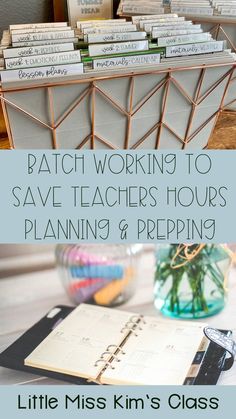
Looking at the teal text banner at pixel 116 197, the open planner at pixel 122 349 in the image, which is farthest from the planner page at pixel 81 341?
the teal text banner at pixel 116 197

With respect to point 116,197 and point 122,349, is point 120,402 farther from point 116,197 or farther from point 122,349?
point 116,197

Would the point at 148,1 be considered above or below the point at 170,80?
above

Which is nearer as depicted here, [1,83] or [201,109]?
[1,83]

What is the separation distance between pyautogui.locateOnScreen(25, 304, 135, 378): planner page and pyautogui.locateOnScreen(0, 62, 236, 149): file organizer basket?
221 mm

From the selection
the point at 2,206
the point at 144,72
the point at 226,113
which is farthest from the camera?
the point at 226,113

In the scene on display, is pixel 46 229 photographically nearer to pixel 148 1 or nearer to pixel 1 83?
pixel 1 83

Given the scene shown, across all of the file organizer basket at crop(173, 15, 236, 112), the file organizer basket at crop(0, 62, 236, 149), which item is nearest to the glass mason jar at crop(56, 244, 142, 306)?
the file organizer basket at crop(0, 62, 236, 149)

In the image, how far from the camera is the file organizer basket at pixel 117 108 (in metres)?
0.62

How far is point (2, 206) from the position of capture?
0.54 metres

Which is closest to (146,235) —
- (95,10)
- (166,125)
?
(166,125)

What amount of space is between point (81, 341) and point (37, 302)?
0.14 meters

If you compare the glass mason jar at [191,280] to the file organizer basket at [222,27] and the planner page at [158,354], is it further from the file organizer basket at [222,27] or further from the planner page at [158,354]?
the file organizer basket at [222,27]

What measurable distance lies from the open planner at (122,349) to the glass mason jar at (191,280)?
41mm

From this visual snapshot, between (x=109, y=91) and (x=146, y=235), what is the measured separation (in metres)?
0.20
